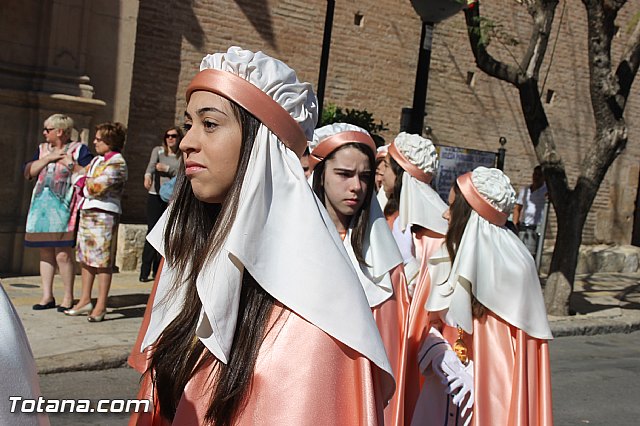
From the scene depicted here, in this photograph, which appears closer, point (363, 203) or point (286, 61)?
point (363, 203)

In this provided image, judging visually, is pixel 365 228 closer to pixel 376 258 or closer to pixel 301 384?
pixel 376 258

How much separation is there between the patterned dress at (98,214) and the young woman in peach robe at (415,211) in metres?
2.83

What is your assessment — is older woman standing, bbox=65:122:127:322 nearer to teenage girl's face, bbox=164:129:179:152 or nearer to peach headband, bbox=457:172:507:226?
teenage girl's face, bbox=164:129:179:152

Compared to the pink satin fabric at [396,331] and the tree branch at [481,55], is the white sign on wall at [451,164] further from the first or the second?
the pink satin fabric at [396,331]

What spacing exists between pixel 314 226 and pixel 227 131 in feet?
1.19

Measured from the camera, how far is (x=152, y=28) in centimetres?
1342

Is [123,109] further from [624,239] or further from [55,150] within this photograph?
[624,239]

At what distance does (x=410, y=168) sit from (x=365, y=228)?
273cm

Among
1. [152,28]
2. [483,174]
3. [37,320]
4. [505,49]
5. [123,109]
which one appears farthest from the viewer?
[505,49]

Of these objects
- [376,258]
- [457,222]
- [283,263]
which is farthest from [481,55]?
[283,263]

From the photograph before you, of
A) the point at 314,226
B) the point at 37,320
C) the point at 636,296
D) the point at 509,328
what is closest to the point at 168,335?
the point at 314,226

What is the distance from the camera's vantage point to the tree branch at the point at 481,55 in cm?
1302

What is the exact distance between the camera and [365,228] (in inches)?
202

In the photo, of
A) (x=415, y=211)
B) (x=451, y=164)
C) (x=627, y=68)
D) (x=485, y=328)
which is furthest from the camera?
(x=451, y=164)
